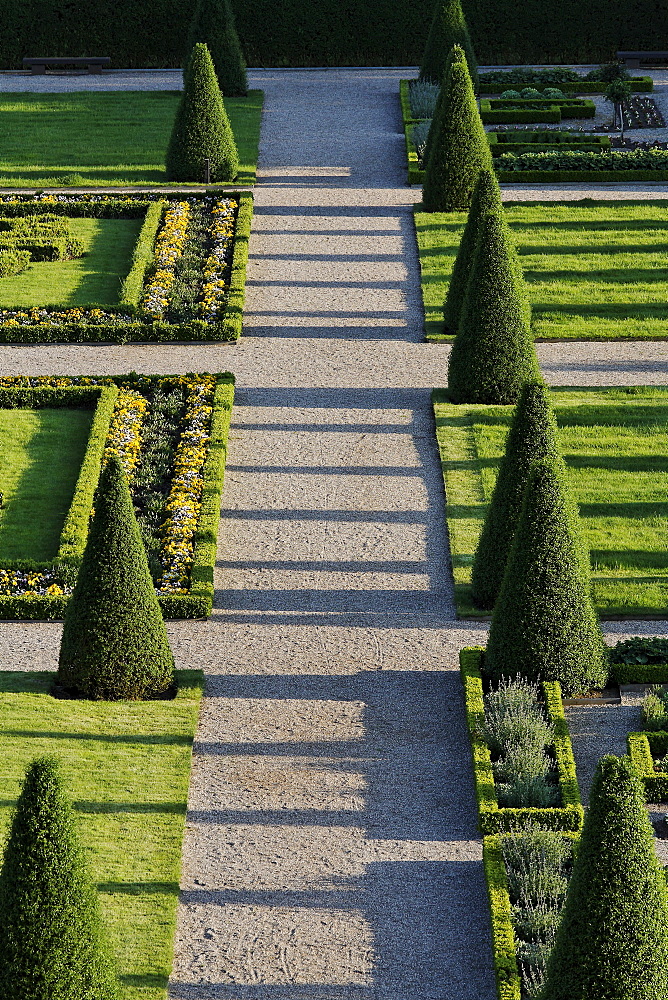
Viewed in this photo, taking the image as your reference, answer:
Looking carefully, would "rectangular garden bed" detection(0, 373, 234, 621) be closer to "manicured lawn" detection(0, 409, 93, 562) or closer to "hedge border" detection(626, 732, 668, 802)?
"manicured lawn" detection(0, 409, 93, 562)

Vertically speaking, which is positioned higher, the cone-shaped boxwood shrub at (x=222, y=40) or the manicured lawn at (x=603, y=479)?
the cone-shaped boxwood shrub at (x=222, y=40)

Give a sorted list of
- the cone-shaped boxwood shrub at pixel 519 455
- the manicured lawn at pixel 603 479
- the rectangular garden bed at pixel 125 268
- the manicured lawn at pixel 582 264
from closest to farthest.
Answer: the cone-shaped boxwood shrub at pixel 519 455
the manicured lawn at pixel 603 479
the rectangular garden bed at pixel 125 268
the manicured lawn at pixel 582 264

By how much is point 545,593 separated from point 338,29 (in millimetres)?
30968

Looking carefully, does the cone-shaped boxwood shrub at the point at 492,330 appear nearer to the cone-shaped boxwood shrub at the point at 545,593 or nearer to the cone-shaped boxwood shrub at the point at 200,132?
the cone-shaped boxwood shrub at the point at 545,593

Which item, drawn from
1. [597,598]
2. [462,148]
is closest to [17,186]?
[462,148]

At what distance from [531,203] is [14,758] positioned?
2017 cm

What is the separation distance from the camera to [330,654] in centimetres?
1800

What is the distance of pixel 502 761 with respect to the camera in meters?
15.9

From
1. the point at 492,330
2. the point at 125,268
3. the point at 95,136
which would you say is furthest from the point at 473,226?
the point at 95,136

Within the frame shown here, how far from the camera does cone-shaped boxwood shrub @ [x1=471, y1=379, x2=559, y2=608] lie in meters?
17.8

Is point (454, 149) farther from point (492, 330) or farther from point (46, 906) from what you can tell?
point (46, 906)

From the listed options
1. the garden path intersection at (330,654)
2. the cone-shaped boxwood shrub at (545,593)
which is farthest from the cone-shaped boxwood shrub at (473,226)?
the cone-shaped boxwood shrub at (545,593)

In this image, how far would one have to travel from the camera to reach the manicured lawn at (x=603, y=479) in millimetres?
19516

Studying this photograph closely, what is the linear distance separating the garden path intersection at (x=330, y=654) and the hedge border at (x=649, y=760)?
1669 millimetres
